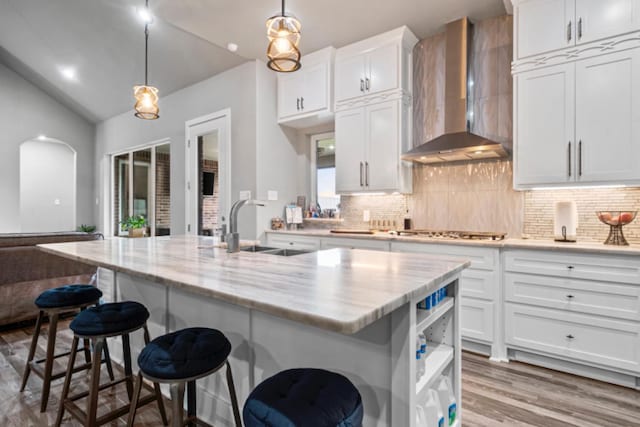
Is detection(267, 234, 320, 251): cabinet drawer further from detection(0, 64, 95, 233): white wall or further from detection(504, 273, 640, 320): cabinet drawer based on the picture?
detection(0, 64, 95, 233): white wall

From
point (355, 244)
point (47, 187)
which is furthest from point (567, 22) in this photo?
point (47, 187)

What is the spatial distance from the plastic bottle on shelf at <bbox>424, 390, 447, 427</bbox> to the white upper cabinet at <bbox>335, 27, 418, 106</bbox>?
2.87m

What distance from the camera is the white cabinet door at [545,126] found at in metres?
2.62

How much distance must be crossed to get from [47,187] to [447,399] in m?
9.17

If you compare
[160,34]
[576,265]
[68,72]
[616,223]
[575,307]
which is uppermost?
[68,72]

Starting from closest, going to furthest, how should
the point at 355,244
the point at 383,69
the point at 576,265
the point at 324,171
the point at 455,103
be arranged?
the point at 576,265 < the point at 455,103 < the point at 355,244 < the point at 383,69 < the point at 324,171

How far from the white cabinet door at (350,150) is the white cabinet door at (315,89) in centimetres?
27

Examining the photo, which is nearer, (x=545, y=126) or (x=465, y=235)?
(x=545, y=126)

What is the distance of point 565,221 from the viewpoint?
2723mm

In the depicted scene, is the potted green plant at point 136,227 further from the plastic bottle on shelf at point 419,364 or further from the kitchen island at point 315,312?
the plastic bottle on shelf at point 419,364

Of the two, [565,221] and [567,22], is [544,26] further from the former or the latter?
[565,221]

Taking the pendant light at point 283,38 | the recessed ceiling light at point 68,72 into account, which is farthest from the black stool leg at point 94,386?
the recessed ceiling light at point 68,72

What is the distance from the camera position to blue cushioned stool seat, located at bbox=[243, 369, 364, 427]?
3.22 ft

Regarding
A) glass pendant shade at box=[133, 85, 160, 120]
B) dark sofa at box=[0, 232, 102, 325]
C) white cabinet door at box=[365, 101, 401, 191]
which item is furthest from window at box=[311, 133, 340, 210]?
dark sofa at box=[0, 232, 102, 325]
